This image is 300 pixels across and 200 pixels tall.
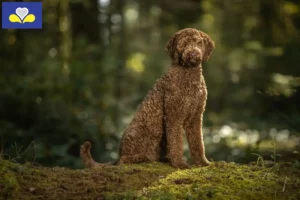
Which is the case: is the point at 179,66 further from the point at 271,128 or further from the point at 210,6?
Answer: the point at 210,6

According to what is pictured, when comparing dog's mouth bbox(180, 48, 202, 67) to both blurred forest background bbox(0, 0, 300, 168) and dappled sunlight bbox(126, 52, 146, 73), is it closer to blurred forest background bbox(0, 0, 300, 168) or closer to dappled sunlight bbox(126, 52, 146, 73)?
blurred forest background bbox(0, 0, 300, 168)

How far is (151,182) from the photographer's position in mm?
4332

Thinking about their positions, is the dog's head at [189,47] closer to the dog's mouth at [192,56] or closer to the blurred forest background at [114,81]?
the dog's mouth at [192,56]

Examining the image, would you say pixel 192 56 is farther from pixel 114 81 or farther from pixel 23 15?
pixel 114 81

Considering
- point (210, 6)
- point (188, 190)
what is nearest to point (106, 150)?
point (188, 190)

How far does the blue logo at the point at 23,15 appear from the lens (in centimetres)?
658

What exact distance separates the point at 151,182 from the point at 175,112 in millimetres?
905

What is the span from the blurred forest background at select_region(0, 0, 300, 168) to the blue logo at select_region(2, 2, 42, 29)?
5.49 ft

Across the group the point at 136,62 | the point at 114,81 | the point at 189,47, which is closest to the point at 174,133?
the point at 189,47

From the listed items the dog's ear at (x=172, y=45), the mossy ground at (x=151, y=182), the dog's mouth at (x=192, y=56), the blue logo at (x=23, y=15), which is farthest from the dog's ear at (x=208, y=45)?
the blue logo at (x=23, y=15)

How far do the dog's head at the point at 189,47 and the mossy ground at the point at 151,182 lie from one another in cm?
109

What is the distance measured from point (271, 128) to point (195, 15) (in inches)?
210

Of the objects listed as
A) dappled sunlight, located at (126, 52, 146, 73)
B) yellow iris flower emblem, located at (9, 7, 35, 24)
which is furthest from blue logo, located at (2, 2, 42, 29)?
dappled sunlight, located at (126, 52, 146, 73)

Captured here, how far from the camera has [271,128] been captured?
33.1 ft
